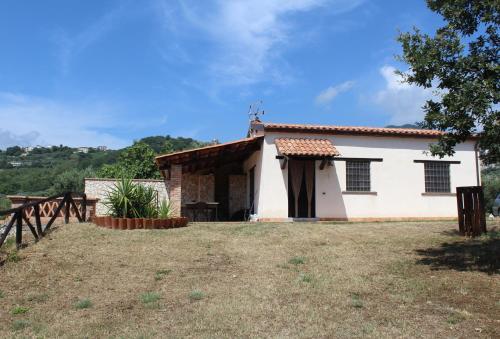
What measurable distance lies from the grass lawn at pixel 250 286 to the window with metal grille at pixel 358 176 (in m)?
5.77

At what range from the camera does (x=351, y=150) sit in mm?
17922

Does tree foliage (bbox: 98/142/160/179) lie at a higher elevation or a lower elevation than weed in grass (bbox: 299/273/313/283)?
higher

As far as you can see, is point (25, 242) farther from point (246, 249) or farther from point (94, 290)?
point (246, 249)

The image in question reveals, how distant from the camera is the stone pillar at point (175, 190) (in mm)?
16828

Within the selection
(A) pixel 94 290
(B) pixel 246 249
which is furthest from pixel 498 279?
(A) pixel 94 290

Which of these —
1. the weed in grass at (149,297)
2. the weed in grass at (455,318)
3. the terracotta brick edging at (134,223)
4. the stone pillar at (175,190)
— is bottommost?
the weed in grass at (455,318)

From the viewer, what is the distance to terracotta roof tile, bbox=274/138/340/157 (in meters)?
16.5

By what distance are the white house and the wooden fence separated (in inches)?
212

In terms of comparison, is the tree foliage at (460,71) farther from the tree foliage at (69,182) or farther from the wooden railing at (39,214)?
the tree foliage at (69,182)

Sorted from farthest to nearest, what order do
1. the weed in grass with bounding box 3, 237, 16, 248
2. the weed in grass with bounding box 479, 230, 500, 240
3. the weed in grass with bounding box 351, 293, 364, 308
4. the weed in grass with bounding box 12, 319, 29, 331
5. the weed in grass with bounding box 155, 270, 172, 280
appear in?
the weed in grass with bounding box 479, 230, 500, 240
the weed in grass with bounding box 3, 237, 16, 248
the weed in grass with bounding box 155, 270, 172, 280
the weed in grass with bounding box 351, 293, 364, 308
the weed in grass with bounding box 12, 319, 29, 331

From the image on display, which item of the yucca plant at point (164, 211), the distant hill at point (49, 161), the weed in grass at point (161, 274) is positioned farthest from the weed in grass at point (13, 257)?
the distant hill at point (49, 161)

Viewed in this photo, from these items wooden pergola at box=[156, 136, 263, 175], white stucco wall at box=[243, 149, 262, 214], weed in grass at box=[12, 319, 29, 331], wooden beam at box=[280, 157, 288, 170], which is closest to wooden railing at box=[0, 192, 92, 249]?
wooden pergola at box=[156, 136, 263, 175]

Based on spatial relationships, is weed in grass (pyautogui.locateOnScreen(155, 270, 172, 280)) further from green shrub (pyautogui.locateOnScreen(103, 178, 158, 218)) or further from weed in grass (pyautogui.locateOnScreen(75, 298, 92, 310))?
green shrub (pyautogui.locateOnScreen(103, 178, 158, 218))

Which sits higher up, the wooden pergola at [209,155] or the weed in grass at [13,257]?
the wooden pergola at [209,155]
